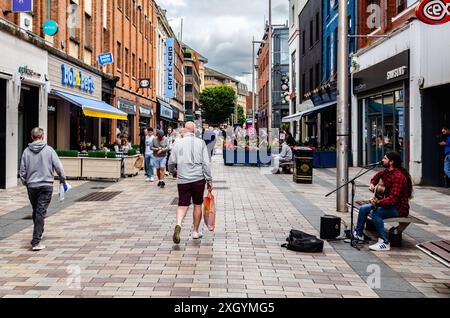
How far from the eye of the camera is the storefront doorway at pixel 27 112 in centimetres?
1622

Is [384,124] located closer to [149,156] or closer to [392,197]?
[149,156]

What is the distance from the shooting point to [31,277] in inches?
223

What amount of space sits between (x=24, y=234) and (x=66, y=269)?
2.58 metres

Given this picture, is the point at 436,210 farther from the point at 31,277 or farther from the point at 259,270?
the point at 31,277

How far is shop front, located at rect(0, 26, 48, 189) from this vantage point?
45.3 ft

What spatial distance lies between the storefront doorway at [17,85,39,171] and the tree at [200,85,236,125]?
97.8 m

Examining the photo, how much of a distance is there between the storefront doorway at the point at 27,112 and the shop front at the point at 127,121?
9643 mm

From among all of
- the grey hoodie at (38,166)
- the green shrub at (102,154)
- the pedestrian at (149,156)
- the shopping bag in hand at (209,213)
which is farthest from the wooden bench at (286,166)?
the grey hoodie at (38,166)

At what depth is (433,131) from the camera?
15414 mm

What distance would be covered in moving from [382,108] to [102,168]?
10.8 m

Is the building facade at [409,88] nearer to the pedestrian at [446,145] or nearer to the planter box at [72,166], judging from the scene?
the pedestrian at [446,145]

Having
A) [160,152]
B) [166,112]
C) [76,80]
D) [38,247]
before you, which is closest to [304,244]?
[38,247]

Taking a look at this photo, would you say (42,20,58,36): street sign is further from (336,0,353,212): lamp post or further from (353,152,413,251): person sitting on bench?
(353,152,413,251): person sitting on bench
